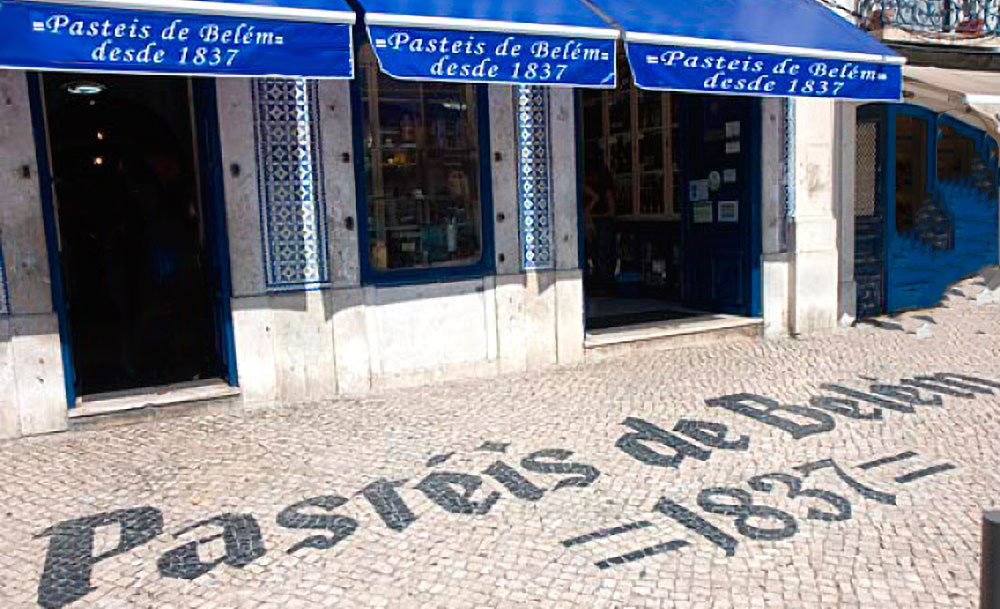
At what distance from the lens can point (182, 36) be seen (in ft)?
13.7

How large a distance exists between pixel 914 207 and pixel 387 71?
6654mm

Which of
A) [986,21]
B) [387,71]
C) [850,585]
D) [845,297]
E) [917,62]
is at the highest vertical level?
[986,21]

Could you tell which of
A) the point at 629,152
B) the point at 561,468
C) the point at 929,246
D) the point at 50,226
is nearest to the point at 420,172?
the point at 50,226

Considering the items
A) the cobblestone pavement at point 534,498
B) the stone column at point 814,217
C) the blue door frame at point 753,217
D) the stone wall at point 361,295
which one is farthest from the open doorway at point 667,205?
the cobblestone pavement at point 534,498

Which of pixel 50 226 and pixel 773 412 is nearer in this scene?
pixel 50 226

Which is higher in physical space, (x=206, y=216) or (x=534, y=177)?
(x=534, y=177)

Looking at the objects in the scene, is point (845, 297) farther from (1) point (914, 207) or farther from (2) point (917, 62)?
(2) point (917, 62)

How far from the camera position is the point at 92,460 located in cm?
466

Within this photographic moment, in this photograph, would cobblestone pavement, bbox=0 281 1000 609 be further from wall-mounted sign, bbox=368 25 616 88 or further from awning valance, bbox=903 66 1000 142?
awning valance, bbox=903 66 1000 142

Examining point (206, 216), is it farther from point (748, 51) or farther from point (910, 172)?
point (910, 172)

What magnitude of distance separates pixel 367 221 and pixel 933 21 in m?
6.79

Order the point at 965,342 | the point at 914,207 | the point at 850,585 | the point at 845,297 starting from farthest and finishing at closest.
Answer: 1. the point at 914,207
2. the point at 845,297
3. the point at 965,342
4. the point at 850,585

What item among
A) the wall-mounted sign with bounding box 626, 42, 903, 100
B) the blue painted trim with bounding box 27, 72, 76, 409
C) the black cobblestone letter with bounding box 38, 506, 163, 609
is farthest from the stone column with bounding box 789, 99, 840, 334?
the blue painted trim with bounding box 27, 72, 76, 409

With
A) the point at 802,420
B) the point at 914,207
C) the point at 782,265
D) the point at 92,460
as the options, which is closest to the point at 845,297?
the point at 782,265
